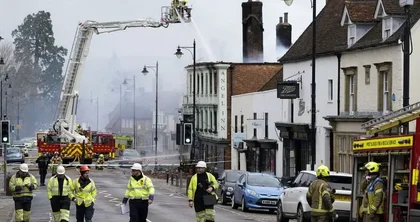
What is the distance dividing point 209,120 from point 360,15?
3382 centimetres

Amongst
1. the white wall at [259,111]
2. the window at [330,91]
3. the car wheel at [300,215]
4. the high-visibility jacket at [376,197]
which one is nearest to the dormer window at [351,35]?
the window at [330,91]

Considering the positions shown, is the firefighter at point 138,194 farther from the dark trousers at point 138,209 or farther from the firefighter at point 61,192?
the firefighter at point 61,192

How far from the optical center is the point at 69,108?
206 feet

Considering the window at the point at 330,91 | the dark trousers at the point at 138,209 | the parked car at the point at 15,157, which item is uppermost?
the window at the point at 330,91

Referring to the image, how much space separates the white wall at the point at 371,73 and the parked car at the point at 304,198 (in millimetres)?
11134

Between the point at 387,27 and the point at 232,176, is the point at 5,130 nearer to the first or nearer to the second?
the point at 232,176

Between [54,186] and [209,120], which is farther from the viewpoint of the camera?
[209,120]

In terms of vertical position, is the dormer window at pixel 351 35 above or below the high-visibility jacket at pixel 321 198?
above

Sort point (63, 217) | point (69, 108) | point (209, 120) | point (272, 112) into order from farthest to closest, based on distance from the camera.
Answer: point (209, 120) → point (69, 108) → point (272, 112) → point (63, 217)

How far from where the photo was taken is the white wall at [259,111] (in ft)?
184

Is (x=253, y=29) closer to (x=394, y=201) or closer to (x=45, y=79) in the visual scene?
(x=394, y=201)

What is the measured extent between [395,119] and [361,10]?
25447 millimetres

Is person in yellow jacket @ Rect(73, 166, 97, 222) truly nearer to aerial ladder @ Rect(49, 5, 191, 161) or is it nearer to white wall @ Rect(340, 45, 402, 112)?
white wall @ Rect(340, 45, 402, 112)

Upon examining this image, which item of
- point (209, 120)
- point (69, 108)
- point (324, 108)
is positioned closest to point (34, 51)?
point (209, 120)
